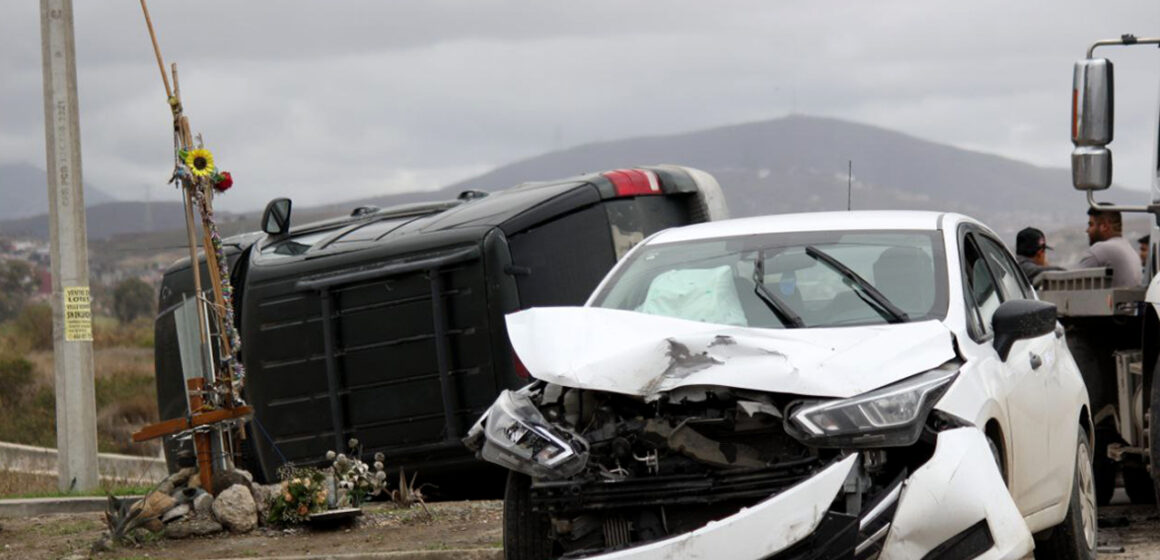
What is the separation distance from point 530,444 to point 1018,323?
6.60 feet

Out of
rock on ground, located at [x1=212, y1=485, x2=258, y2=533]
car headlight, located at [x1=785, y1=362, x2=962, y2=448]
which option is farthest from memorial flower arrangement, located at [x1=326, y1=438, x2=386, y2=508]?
car headlight, located at [x1=785, y1=362, x2=962, y2=448]

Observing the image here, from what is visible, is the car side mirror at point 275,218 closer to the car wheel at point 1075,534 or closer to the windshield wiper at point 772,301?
the windshield wiper at point 772,301

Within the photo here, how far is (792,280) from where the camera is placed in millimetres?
7254

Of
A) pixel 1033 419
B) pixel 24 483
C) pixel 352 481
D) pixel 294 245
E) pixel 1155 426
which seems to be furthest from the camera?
pixel 24 483

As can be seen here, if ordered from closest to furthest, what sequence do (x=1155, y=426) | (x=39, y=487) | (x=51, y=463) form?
(x=1155, y=426)
(x=39, y=487)
(x=51, y=463)

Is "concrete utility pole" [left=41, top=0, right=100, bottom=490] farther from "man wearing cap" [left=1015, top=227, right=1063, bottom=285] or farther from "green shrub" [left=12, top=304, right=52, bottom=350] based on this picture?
"green shrub" [left=12, top=304, right=52, bottom=350]

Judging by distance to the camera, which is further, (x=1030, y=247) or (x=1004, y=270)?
(x=1030, y=247)

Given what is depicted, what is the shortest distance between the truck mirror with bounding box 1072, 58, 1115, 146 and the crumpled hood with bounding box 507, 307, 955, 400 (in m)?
3.10

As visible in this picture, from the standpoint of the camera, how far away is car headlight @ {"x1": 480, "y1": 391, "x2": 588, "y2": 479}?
597 cm

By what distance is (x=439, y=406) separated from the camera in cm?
1080

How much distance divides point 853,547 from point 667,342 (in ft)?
3.34

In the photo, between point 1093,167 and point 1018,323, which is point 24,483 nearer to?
point 1093,167

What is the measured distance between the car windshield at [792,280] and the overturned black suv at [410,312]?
3.00m

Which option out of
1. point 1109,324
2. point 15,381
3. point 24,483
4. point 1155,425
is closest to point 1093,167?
point 1155,425
